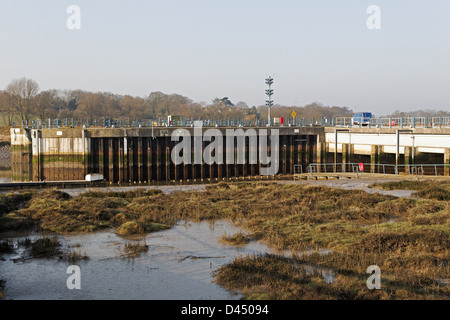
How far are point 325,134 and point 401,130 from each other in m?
11.8

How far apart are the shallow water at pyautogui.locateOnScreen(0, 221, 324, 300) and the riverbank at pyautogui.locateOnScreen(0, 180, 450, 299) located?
89cm

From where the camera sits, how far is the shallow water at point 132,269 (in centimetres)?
1287

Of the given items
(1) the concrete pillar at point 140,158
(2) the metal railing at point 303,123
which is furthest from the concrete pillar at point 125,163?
(2) the metal railing at point 303,123

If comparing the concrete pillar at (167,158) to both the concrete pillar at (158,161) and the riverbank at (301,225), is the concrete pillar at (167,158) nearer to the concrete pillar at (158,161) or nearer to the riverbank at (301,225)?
the concrete pillar at (158,161)

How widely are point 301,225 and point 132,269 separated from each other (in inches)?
344

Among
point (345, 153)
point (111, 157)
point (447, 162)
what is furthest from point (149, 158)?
point (447, 162)

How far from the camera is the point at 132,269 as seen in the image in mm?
15133

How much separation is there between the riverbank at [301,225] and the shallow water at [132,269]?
893mm

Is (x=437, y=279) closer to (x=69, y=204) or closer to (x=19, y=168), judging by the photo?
(x=69, y=204)

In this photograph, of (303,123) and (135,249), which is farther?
(303,123)

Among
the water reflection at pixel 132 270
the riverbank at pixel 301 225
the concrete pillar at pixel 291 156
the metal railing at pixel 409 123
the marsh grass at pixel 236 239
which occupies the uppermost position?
the metal railing at pixel 409 123

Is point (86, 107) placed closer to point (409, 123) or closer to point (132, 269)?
point (409, 123)

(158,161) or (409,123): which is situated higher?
(409,123)

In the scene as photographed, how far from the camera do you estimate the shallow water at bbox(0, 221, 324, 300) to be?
12.9 meters
